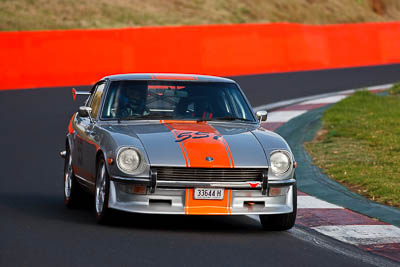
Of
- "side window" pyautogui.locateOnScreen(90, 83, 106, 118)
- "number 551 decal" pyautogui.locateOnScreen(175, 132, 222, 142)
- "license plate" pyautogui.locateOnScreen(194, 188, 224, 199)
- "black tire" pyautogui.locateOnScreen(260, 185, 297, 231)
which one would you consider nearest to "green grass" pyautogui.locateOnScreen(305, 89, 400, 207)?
"black tire" pyautogui.locateOnScreen(260, 185, 297, 231)

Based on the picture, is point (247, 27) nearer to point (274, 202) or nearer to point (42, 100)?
point (42, 100)

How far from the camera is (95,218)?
30.4 feet

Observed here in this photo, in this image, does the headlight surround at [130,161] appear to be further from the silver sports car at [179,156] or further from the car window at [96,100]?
the car window at [96,100]

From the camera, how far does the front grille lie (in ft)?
27.1

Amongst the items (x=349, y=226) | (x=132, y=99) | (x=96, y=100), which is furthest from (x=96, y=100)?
(x=349, y=226)

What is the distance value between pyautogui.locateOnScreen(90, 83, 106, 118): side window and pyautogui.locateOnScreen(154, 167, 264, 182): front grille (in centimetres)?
178

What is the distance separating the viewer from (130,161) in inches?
331

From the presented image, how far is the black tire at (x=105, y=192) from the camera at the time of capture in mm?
8477

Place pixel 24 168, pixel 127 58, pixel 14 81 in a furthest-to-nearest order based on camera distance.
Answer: pixel 127 58 < pixel 14 81 < pixel 24 168

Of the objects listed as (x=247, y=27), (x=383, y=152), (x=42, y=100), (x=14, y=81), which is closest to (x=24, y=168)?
(x=383, y=152)

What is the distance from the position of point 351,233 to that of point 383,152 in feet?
17.8

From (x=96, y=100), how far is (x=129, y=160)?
1918 mm

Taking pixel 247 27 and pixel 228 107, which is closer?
pixel 228 107

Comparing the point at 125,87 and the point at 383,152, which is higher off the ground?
the point at 125,87
